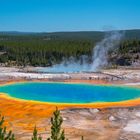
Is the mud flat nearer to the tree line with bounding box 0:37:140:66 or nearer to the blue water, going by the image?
the blue water

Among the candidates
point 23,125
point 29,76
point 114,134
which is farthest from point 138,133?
point 29,76

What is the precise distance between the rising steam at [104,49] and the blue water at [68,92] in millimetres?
19613

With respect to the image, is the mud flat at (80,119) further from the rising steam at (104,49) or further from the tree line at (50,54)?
the tree line at (50,54)

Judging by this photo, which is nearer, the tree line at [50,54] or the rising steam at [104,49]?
the rising steam at [104,49]

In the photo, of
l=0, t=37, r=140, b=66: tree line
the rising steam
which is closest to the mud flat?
the rising steam

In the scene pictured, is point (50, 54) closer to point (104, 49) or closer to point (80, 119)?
point (104, 49)

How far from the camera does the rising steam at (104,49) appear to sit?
258ft

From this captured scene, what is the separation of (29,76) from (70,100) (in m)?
18.6

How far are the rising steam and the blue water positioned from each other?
64.3 ft

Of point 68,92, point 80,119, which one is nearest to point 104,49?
point 68,92

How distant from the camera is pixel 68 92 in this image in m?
48.7

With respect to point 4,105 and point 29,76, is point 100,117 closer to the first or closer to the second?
point 4,105

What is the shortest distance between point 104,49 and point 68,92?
4329 centimetres

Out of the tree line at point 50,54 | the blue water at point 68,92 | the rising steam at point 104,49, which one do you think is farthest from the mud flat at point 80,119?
the tree line at point 50,54
